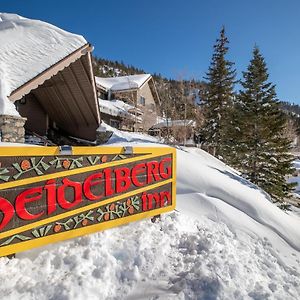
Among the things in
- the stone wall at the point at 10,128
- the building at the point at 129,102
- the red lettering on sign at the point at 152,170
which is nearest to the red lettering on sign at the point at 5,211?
the red lettering on sign at the point at 152,170

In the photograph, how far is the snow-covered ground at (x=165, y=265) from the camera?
3279 millimetres

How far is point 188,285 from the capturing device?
3.53 meters

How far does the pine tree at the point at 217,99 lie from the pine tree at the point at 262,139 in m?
7.30

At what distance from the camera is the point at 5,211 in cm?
331

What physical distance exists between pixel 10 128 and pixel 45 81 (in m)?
5.80

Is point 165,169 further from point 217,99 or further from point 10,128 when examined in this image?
point 217,99

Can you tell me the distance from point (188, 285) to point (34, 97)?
15956 mm

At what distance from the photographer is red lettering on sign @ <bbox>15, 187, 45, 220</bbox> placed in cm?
342

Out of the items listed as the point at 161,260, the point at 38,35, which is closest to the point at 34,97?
the point at 38,35

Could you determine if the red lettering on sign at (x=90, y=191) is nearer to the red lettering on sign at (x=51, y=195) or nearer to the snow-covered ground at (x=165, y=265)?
the red lettering on sign at (x=51, y=195)

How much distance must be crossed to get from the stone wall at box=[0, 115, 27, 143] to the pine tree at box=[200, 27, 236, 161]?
743 inches

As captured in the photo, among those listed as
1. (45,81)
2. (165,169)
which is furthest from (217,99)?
(165,169)

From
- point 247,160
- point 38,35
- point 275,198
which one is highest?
point 38,35

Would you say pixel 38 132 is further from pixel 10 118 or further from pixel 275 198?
pixel 275 198
